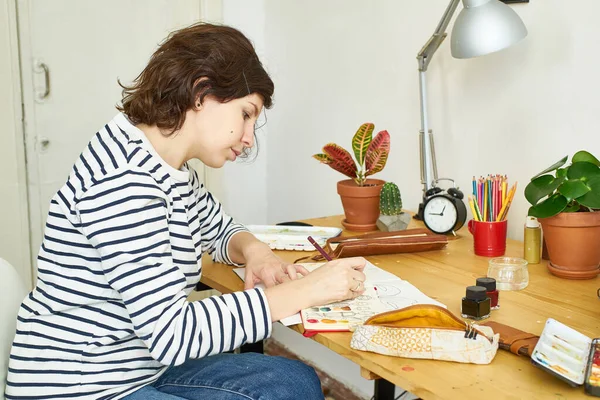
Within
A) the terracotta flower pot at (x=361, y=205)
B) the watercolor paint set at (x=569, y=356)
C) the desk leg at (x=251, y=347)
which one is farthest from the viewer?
the terracotta flower pot at (x=361, y=205)

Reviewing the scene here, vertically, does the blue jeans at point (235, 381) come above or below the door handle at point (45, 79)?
below

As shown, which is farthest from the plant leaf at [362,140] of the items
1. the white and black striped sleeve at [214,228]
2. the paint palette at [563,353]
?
the paint palette at [563,353]

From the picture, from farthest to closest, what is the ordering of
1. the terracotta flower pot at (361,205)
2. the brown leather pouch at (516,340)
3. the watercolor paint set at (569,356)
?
the terracotta flower pot at (361,205) < the brown leather pouch at (516,340) < the watercolor paint set at (569,356)

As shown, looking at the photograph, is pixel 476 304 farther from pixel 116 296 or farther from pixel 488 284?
pixel 116 296

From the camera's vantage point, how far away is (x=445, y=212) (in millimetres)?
1547

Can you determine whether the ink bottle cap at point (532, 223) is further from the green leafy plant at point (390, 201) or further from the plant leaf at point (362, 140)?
the plant leaf at point (362, 140)

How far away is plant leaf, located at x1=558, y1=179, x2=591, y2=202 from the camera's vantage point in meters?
1.18

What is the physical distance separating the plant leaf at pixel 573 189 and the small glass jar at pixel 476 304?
0.93 feet

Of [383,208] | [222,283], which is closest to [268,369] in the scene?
[222,283]

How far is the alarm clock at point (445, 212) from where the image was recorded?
60.1 inches

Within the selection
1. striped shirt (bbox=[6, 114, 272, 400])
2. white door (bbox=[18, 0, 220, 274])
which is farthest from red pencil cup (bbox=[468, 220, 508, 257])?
white door (bbox=[18, 0, 220, 274])

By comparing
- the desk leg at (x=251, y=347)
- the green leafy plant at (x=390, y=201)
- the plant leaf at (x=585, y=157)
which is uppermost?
the plant leaf at (x=585, y=157)

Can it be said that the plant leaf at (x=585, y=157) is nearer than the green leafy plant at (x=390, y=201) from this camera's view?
Yes

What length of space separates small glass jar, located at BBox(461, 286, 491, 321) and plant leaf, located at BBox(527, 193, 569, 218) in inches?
10.5
